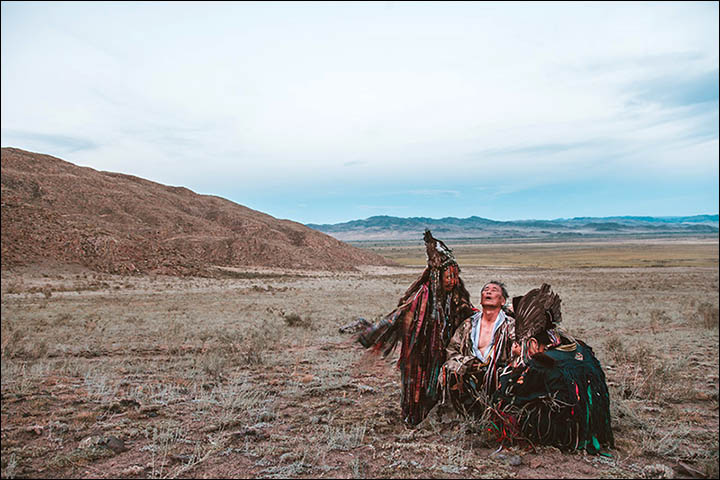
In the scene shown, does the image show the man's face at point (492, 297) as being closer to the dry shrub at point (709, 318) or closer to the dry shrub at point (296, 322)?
the dry shrub at point (296, 322)

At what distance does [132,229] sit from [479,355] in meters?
40.3

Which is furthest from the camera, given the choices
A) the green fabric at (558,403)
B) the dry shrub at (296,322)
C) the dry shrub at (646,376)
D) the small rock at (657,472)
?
the dry shrub at (296,322)

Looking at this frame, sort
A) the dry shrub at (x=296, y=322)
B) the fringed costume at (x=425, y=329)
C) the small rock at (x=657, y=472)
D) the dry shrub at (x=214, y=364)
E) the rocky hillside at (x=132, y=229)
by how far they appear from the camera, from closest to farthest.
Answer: the small rock at (x=657, y=472)
the fringed costume at (x=425, y=329)
the dry shrub at (x=214, y=364)
the dry shrub at (x=296, y=322)
the rocky hillside at (x=132, y=229)

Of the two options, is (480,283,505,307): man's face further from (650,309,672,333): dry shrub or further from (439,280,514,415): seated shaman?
(650,309,672,333): dry shrub

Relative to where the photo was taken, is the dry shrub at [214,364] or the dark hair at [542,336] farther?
the dry shrub at [214,364]

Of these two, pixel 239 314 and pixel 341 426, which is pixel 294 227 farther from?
pixel 341 426

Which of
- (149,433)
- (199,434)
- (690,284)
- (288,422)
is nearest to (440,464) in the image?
(288,422)

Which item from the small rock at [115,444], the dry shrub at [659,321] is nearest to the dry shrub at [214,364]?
the small rock at [115,444]

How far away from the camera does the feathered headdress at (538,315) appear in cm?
400

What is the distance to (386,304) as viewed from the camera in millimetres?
18969

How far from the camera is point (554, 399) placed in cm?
368

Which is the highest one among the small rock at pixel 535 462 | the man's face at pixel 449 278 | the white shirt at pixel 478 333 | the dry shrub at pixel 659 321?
the man's face at pixel 449 278

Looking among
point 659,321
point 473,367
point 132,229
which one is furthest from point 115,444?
point 132,229

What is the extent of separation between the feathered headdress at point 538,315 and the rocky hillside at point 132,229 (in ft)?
95.7
